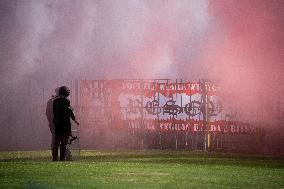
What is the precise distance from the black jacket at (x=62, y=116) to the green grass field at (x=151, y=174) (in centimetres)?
142

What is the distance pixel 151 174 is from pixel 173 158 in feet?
20.0

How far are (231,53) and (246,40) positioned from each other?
1038mm

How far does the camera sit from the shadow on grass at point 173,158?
19734 millimetres

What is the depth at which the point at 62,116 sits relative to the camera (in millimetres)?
19859

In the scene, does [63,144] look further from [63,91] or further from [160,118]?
[160,118]

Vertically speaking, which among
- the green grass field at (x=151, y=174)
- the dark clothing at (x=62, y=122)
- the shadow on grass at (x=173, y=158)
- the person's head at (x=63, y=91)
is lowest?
the green grass field at (x=151, y=174)

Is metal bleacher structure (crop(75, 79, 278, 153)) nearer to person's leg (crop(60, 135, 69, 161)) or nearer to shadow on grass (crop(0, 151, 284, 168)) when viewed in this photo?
shadow on grass (crop(0, 151, 284, 168))

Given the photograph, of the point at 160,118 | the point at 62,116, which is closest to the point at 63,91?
the point at 62,116

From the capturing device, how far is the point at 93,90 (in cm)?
2838

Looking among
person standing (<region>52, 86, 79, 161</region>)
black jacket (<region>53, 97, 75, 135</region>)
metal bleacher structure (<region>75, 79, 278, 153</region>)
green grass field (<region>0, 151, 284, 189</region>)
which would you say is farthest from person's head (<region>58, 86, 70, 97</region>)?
metal bleacher structure (<region>75, 79, 278, 153</region>)

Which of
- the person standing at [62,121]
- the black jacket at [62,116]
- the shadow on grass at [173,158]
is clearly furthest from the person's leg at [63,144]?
the shadow on grass at [173,158]

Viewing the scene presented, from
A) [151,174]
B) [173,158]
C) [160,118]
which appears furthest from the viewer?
[160,118]

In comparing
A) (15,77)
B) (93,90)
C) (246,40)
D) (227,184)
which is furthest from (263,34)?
(227,184)

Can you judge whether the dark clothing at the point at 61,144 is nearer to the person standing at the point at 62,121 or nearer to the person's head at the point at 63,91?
the person standing at the point at 62,121
